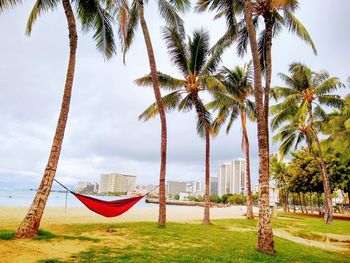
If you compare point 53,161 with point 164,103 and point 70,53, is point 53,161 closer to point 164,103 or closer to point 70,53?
point 70,53

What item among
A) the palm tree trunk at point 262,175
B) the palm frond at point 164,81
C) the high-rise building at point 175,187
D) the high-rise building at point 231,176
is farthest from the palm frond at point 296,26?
the high-rise building at point 175,187

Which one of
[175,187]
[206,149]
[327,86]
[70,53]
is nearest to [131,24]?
[70,53]

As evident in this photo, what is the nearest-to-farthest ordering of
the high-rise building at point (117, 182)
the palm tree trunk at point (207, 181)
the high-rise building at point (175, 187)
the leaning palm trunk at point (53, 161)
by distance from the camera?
the leaning palm trunk at point (53, 161)
the palm tree trunk at point (207, 181)
the high-rise building at point (117, 182)
the high-rise building at point (175, 187)

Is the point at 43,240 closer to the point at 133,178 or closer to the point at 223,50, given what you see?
the point at 223,50

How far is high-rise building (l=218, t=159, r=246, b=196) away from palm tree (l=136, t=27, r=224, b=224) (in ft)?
258

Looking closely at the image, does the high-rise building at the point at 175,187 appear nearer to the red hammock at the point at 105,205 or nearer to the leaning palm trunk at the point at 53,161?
the red hammock at the point at 105,205

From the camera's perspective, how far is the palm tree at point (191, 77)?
10.3 metres

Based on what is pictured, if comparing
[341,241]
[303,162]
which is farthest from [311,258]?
[303,162]

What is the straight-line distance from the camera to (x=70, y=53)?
22.0 ft

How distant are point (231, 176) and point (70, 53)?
96.3 metres

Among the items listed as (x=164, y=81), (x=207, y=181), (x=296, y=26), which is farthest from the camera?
(x=207, y=181)

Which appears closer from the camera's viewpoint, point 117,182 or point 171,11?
point 171,11

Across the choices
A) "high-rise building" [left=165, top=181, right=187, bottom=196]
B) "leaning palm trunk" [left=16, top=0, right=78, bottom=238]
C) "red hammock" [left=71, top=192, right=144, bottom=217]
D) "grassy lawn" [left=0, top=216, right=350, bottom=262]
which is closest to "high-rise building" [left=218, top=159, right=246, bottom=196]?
"high-rise building" [left=165, top=181, right=187, bottom=196]

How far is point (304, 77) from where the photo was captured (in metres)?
15.2
